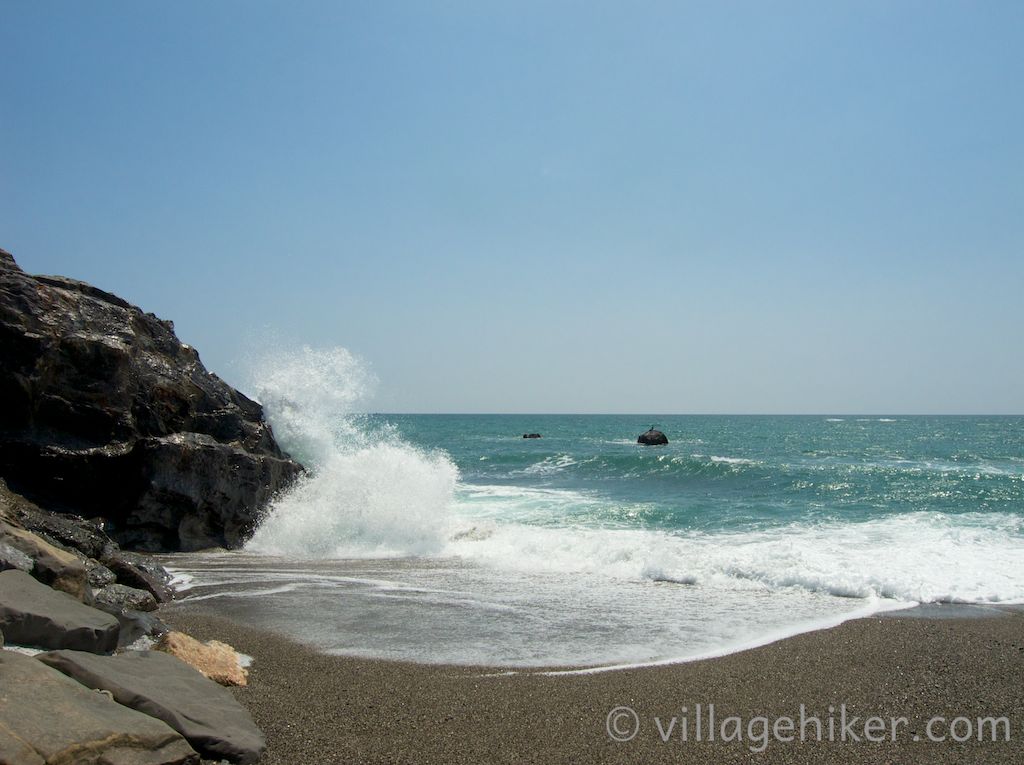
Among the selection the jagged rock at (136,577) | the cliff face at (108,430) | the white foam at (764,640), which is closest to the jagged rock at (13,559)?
the jagged rock at (136,577)

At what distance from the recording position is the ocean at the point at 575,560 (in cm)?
757

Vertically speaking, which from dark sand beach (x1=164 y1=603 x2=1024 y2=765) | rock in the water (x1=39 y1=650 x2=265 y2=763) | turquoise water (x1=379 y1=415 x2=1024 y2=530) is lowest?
turquoise water (x1=379 y1=415 x2=1024 y2=530)

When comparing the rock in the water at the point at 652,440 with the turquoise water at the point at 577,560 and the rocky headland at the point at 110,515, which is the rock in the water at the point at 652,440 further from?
the rocky headland at the point at 110,515

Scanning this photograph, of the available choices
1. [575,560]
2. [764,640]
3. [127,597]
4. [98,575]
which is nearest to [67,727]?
[127,597]

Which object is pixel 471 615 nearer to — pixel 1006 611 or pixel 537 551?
pixel 537 551

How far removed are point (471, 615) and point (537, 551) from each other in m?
4.95

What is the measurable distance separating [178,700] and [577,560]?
852 cm

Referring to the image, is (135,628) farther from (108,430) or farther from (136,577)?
(108,430)

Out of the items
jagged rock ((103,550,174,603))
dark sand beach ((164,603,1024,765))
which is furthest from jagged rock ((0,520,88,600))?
jagged rock ((103,550,174,603))

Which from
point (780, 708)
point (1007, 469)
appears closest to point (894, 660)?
point (780, 708)

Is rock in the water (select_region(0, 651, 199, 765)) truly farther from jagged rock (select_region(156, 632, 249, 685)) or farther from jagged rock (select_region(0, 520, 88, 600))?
jagged rock (select_region(0, 520, 88, 600))

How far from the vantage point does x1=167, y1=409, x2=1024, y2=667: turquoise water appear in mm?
7598

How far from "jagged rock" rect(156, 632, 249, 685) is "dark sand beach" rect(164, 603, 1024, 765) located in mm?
175

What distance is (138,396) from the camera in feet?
41.4
